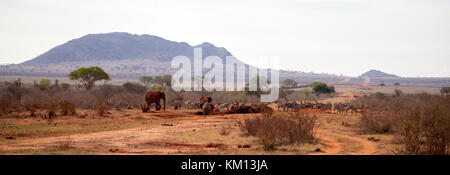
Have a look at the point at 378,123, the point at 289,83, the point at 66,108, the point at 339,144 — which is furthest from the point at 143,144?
the point at 289,83

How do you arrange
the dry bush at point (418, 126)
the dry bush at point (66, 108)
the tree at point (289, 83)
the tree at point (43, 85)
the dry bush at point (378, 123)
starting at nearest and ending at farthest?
the dry bush at point (418, 126)
the dry bush at point (378, 123)
the dry bush at point (66, 108)
the tree at point (43, 85)
the tree at point (289, 83)

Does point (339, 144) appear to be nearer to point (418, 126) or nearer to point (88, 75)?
point (418, 126)

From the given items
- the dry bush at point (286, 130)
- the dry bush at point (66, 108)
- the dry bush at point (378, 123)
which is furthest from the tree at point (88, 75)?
the dry bush at point (286, 130)

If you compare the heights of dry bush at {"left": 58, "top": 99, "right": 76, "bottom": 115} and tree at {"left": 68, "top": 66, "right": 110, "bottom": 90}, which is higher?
tree at {"left": 68, "top": 66, "right": 110, "bottom": 90}

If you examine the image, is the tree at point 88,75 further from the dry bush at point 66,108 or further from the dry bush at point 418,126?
the dry bush at point 418,126

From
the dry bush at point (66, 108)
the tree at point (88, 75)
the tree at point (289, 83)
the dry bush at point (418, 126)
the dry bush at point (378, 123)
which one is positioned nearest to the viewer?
the dry bush at point (418, 126)

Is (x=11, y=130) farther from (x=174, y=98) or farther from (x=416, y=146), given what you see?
(x=174, y=98)

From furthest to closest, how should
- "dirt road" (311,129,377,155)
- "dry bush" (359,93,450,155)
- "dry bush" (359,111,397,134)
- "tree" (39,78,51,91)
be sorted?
"tree" (39,78,51,91) < "dry bush" (359,111,397,134) < "dirt road" (311,129,377,155) < "dry bush" (359,93,450,155)

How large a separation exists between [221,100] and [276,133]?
27.2 meters

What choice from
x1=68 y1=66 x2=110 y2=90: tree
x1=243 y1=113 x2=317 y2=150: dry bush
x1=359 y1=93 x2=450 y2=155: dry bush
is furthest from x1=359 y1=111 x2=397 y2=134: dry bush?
Answer: x1=68 y1=66 x2=110 y2=90: tree

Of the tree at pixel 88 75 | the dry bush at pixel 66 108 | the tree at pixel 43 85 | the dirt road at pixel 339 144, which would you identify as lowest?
the dirt road at pixel 339 144

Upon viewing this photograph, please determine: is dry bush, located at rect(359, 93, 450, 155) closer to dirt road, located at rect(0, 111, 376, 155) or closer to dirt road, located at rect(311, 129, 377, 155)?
dirt road, located at rect(311, 129, 377, 155)

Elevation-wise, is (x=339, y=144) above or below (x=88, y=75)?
below

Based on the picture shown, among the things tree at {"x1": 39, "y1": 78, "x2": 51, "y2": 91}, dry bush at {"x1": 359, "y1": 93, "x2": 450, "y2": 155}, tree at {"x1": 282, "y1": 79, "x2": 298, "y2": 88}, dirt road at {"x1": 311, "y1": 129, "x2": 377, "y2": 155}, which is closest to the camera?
dry bush at {"x1": 359, "y1": 93, "x2": 450, "y2": 155}
